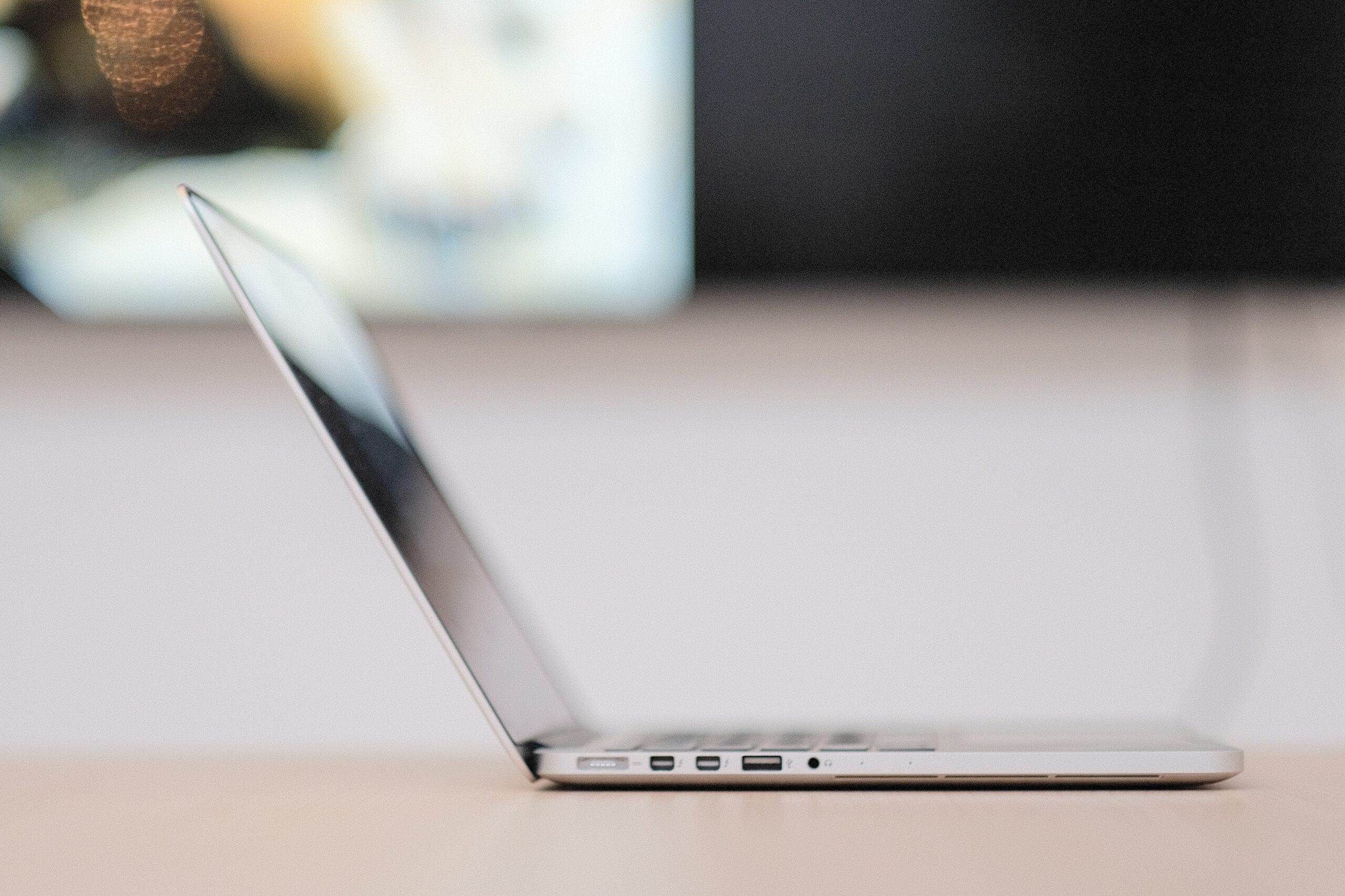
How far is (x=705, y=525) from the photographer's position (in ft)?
3.73

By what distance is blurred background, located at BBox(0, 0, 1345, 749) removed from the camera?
3.53ft

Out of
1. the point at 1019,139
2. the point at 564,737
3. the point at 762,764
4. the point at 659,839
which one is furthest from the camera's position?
the point at 1019,139

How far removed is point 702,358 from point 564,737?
1.39 ft

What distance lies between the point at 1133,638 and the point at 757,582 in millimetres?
345

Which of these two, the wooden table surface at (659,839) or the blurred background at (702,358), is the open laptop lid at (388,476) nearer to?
the wooden table surface at (659,839)

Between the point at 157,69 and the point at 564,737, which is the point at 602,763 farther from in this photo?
the point at 157,69

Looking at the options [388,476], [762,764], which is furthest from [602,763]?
[388,476]

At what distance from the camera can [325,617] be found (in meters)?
1.14

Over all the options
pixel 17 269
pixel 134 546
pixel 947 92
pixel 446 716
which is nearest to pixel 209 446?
pixel 134 546

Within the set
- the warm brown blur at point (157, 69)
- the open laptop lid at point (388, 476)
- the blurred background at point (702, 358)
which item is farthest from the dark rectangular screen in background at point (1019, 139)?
the warm brown blur at point (157, 69)

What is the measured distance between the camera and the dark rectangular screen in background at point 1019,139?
1.07 meters

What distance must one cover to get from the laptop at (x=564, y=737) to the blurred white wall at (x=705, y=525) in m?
0.29

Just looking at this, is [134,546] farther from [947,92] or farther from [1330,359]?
[1330,359]

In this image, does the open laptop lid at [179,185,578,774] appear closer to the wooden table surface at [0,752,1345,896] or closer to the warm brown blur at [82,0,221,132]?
the wooden table surface at [0,752,1345,896]
